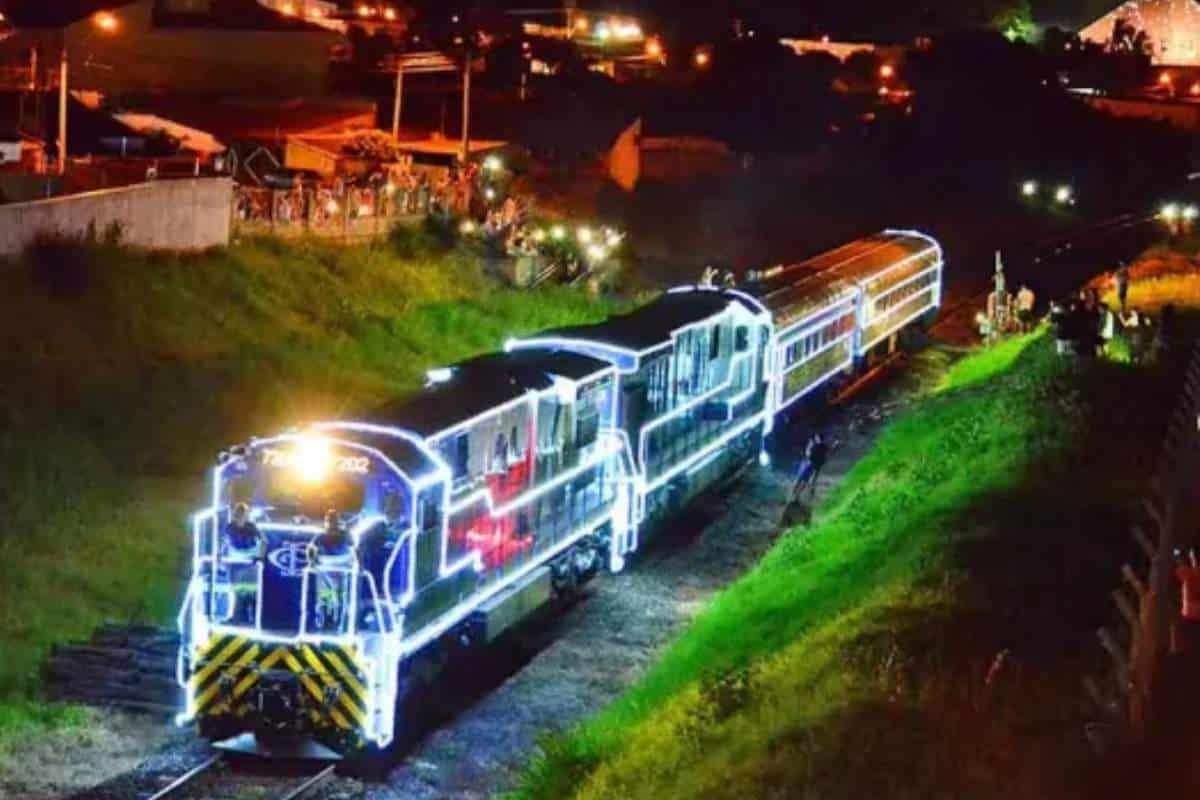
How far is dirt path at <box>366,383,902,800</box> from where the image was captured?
1789 centimetres

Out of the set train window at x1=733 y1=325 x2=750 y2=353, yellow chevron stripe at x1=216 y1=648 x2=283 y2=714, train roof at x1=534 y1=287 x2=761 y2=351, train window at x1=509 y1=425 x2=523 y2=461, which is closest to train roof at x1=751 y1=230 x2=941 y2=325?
train window at x1=733 y1=325 x2=750 y2=353

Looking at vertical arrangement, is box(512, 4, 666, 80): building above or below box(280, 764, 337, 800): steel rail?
above

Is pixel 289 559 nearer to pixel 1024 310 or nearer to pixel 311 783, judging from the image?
pixel 311 783

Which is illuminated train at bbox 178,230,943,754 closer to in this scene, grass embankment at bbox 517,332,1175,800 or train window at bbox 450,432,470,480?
train window at bbox 450,432,470,480

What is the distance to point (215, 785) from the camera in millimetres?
16938

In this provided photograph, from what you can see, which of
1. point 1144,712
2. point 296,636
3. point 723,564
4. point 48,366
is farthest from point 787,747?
point 48,366

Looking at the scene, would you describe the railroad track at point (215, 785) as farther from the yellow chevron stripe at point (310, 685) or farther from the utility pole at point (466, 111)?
the utility pole at point (466, 111)

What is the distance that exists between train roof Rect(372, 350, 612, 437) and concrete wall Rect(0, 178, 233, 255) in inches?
399

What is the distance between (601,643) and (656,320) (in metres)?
6.99

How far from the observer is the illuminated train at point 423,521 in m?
17.3

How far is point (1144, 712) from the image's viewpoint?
13352 mm

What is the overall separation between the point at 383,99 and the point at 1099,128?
28.4 meters

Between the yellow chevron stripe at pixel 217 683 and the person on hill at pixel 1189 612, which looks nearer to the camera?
the person on hill at pixel 1189 612

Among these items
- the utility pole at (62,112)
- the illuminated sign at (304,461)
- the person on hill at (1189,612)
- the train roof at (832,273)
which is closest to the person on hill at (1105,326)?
the train roof at (832,273)
